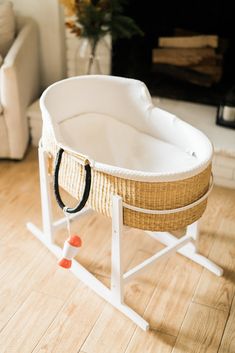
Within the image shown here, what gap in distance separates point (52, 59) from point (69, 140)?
1.09m

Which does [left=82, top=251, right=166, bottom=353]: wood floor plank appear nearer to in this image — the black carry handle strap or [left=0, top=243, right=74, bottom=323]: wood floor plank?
[left=0, top=243, right=74, bottom=323]: wood floor plank

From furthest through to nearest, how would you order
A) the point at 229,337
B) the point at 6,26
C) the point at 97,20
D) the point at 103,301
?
the point at 6,26 < the point at 97,20 < the point at 103,301 < the point at 229,337

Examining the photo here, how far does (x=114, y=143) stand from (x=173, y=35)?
1.09 m

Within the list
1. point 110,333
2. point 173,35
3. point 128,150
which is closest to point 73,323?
point 110,333

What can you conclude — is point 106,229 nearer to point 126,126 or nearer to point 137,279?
point 137,279

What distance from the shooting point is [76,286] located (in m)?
1.79

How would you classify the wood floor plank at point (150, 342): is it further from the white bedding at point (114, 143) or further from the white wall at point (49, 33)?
the white wall at point (49, 33)

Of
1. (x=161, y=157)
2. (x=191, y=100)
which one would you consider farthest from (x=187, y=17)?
(x=161, y=157)

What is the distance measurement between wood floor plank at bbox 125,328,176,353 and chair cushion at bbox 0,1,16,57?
5.56 feet

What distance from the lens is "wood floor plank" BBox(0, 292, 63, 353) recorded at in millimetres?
1566

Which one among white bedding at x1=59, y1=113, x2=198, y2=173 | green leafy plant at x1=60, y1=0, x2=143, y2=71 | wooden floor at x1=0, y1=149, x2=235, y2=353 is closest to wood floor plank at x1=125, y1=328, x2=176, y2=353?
wooden floor at x1=0, y1=149, x2=235, y2=353

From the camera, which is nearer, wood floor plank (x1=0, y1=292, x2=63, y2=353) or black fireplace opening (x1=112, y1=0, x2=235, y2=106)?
wood floor plank (x1=0, y1=292, x2=63, y2=353)

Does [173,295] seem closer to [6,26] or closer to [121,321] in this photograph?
[121,321]

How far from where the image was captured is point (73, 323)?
1.65 meters
